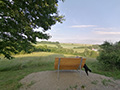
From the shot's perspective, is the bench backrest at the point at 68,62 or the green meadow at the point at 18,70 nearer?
the bench backrest at the point at 68,62

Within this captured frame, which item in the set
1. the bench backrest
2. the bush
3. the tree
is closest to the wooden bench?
the bench backrest

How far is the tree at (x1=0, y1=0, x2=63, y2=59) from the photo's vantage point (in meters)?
4.44

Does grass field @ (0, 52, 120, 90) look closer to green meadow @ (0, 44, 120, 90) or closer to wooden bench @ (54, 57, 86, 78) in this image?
green meadow @ (0, 44, 120, 90)

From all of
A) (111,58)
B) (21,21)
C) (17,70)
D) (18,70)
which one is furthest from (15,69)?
(111,58)

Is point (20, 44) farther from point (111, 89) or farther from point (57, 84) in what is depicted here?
point (111, 89)

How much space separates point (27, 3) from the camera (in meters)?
5.00

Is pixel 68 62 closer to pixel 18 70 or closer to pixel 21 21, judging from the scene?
pixel 21 21

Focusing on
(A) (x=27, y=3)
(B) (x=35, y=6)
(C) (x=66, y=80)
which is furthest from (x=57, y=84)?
(A) (x=27, y=3)

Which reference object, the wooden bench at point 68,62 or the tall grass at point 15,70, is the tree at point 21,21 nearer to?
the tall grass at point 15,70

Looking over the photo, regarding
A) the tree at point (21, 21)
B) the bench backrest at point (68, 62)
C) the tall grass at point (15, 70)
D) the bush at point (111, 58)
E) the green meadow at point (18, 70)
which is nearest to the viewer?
the bench backrest at point (68, 62)

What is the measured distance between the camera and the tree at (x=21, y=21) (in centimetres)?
444

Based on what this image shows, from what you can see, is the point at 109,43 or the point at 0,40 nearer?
the point at 0,40

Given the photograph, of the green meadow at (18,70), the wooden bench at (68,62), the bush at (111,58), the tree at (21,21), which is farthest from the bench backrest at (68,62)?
the bush at (111,58)

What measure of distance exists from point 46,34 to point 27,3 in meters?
2.28
